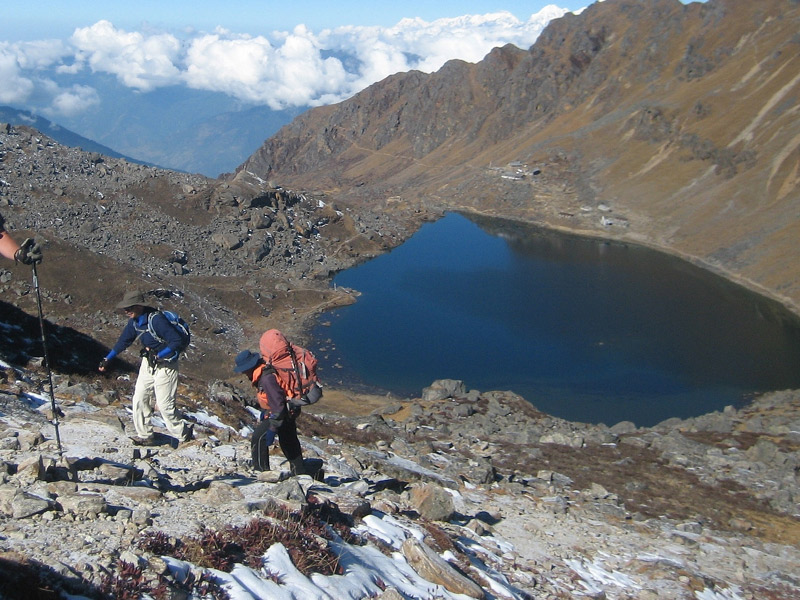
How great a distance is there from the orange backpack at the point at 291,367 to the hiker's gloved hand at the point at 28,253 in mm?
2913

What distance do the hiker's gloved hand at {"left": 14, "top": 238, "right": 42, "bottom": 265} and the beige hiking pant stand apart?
6.42ft

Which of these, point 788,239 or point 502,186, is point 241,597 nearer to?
point 788,239

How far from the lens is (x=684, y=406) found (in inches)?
1298

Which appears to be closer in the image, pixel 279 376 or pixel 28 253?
pixel 28 253

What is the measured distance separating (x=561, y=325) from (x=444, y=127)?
100941 millimetres

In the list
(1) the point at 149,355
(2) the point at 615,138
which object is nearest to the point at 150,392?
(1) the point at 149,355

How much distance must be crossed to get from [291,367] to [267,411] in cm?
78

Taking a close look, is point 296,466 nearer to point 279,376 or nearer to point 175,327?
point 279,376

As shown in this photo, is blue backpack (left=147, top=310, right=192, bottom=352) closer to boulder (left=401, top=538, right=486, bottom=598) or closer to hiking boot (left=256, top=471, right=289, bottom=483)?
hiking boot (left=256, top=471, right=289, bottom=483)

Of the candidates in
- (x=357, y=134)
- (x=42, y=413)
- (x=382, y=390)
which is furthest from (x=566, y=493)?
(x=357, y=134)


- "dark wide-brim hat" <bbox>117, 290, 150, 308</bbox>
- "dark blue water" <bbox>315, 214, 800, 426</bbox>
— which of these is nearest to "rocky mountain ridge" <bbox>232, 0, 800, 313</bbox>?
"dark blue water" <bbox>315, 214, 800, 426</bbox>

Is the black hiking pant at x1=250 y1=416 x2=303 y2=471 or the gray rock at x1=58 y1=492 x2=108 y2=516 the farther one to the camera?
the black hiking pant at x1=250 y1=416 x2=303 y2=471

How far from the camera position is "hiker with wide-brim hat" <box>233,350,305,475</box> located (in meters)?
8.18

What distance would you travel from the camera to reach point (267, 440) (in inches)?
337
